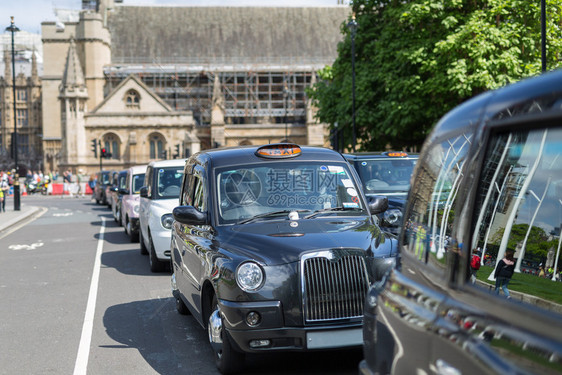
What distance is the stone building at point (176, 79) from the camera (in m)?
70.1

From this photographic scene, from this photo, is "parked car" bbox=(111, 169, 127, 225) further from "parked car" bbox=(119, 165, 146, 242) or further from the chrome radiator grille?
the chrome radiator grille

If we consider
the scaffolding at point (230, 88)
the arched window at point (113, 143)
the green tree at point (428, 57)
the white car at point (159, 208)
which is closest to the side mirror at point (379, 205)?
the white car at point (159, 208)

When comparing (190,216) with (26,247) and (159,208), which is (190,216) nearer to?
(159,208)

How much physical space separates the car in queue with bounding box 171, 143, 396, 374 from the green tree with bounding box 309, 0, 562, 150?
17.6 meters

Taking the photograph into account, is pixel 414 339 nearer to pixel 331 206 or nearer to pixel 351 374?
pixel 351 374

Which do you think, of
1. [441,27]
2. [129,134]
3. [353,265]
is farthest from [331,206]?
[129,134]

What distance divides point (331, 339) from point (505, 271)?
9.09 ft

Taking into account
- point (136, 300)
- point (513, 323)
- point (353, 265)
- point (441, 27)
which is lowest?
point (136, 300)

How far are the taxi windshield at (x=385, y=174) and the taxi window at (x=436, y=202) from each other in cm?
938

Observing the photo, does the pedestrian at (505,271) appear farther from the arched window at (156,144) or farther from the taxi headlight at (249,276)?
the arched window at (156,144)

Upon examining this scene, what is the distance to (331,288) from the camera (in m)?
5.07

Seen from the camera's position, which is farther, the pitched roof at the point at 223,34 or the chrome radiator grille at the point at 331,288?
the pitched roof at the point at 223,34

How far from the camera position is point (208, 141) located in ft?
244

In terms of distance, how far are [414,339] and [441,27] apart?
24.0 m
